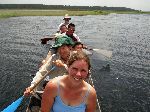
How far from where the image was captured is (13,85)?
1483 centimetres

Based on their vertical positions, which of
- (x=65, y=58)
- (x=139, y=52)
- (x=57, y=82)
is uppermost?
(x=57, y=82)

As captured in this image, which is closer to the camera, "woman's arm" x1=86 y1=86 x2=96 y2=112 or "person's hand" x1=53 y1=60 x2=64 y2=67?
"woman's arm" x1=86 y1=86 x2=96 y2=112

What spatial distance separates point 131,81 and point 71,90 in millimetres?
13166

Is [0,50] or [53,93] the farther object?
[0,50]

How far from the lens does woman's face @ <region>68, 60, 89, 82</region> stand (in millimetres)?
4031

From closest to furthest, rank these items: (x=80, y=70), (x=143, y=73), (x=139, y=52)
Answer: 1. (x=80, y=70)
2. (x=143, y=73)
3. (x=139, y=52)

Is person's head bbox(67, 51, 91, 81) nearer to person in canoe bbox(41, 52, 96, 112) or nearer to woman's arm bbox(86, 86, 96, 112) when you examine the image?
person in canoe bbox(41, 52, 96, 112)

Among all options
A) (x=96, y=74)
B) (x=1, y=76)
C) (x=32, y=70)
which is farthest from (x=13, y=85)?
(x=96, y=74)

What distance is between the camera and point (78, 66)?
4.03 m

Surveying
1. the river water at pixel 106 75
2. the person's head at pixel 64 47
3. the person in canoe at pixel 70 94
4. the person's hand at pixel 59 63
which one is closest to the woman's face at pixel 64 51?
the person's head at pixel 64 47

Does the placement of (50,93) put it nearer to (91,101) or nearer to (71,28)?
(91,101)

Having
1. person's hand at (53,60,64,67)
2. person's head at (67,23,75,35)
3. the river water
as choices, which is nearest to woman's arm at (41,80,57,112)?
person's hand at (53,60,64,67)

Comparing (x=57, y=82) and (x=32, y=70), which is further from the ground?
(x=57, y=82)

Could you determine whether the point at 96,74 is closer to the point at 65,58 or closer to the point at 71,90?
the point at 65,58
